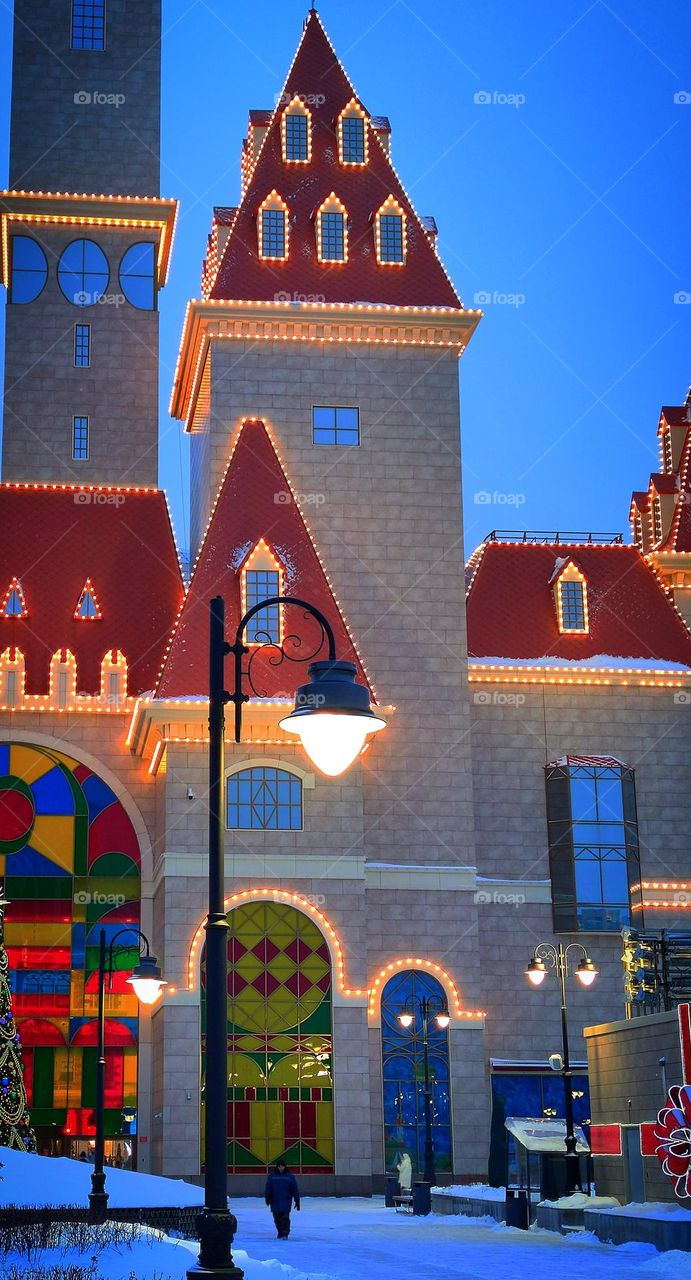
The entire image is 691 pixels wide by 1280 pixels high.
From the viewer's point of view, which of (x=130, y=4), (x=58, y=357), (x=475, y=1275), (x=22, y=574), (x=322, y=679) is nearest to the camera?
(x=322, y=679)

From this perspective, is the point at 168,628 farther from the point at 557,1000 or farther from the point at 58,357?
the point at 557,1000

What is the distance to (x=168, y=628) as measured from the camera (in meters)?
41.4

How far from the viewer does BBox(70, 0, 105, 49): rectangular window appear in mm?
48719

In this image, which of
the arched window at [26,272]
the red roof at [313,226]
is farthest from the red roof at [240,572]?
the arched window at [26,272]

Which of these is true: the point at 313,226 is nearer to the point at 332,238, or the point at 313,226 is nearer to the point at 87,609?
the point at 332,238

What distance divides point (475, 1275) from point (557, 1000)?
828 inches

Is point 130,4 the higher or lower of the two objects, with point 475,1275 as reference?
higher

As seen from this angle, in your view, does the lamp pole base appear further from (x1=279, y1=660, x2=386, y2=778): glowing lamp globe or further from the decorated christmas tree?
the decorated christmas tree

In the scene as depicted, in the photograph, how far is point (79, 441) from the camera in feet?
150

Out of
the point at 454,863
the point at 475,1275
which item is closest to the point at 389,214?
the point at 454,863

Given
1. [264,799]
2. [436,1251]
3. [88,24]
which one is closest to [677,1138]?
[436,1251]

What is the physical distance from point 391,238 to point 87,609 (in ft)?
40.2

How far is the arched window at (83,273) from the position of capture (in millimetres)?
46406

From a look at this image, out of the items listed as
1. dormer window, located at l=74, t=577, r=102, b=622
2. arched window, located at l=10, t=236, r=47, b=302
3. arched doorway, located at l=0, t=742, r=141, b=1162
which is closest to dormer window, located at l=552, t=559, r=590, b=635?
dormer window, located at l=74, t=577, r=102, b=622
